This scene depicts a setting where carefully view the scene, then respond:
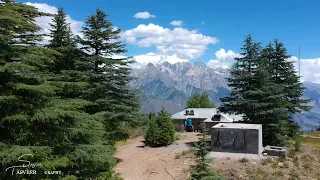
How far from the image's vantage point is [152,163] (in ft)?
72.9

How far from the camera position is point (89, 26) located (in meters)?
21.0

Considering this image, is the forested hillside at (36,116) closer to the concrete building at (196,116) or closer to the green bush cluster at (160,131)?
the green bush cluster at (160,131)

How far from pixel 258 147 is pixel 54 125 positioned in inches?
682

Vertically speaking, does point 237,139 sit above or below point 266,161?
above

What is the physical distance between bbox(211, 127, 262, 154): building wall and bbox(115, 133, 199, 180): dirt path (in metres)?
2.96

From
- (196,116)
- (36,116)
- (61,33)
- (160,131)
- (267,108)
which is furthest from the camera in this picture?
(196,116)

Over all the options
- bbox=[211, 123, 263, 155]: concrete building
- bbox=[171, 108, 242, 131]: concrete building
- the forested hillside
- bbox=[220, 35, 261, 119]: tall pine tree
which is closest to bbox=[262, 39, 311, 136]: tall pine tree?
bbox=[220, 35, 261, 119]: tall pine tree

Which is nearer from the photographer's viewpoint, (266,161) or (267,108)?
(266,161)

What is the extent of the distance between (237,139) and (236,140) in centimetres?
11

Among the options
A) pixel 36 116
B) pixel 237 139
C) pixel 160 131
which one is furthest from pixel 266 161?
pixel 36 116

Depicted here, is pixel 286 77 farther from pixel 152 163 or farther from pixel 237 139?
pixel 152 163

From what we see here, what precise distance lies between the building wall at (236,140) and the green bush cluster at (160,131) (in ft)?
18.5

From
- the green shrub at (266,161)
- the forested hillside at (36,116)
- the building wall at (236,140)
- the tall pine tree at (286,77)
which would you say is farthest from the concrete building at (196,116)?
the forested hillside at (36,116)

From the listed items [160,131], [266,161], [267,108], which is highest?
[267,108]
